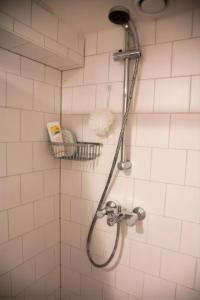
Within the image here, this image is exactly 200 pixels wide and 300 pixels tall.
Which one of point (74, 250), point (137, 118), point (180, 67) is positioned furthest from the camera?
point (74, 250)

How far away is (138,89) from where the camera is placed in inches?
40.1

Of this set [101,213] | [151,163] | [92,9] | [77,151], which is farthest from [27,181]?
[92,9]

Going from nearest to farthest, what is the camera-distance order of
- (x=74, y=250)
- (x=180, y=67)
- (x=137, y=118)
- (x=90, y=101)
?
(x=180, y=67) → (x=137, y=118) → (x=90, y=101) → (x=74, y=250)

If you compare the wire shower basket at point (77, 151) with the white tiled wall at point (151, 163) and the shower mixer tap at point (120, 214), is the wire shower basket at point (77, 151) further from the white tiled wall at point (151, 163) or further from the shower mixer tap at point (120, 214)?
the shower mixer tap at point (120, 214)

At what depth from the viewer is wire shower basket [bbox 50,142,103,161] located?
1137 millimetres

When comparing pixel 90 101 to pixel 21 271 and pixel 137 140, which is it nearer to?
pixel 137 140

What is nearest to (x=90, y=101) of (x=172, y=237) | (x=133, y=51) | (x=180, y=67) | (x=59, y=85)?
(x=59, y=85)

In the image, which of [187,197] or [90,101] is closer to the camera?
[187,197]

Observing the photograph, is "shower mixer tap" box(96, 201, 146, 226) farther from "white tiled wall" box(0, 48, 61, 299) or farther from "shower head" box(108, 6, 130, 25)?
"shower head" box(108, 6, 130, 25)

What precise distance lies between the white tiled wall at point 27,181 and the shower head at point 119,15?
0.47 metres

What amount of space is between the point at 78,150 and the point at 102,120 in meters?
0.26

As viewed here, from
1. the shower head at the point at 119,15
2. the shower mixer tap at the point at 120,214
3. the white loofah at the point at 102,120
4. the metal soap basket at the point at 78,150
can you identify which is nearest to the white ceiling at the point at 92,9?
the shower head at the point at 119,15

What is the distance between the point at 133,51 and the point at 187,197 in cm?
72

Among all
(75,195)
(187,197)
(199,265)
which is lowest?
(199,265)
